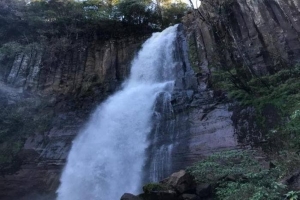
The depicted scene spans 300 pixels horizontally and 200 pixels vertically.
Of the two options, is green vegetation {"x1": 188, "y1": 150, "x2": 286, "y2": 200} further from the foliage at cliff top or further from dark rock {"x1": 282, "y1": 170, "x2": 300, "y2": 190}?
the foliage at cliff top

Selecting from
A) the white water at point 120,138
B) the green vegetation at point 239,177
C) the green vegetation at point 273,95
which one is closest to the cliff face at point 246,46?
the green vegetation at point 273,95

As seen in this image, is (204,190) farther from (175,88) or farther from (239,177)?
(175,88)

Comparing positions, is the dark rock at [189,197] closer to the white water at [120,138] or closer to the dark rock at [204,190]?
the dark rock at [204,190]

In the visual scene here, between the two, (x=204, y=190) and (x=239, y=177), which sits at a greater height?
(x=239, y=177)

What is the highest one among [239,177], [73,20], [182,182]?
[73,20]

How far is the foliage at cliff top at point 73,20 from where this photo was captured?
24.5 metres

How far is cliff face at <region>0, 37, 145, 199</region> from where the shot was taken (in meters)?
16.7

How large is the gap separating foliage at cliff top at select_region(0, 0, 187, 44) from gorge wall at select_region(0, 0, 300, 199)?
1727 millimetres

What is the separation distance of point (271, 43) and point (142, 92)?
7464 mm

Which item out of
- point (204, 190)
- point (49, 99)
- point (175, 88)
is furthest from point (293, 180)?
point (49, 99)

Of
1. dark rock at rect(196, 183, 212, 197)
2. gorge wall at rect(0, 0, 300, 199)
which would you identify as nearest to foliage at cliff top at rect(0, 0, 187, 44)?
gorge wall at rect(0, 0, 300, 199)

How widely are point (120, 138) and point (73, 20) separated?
1259 cm

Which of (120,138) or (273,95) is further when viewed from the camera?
(120,138)

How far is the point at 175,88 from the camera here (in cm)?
1762
